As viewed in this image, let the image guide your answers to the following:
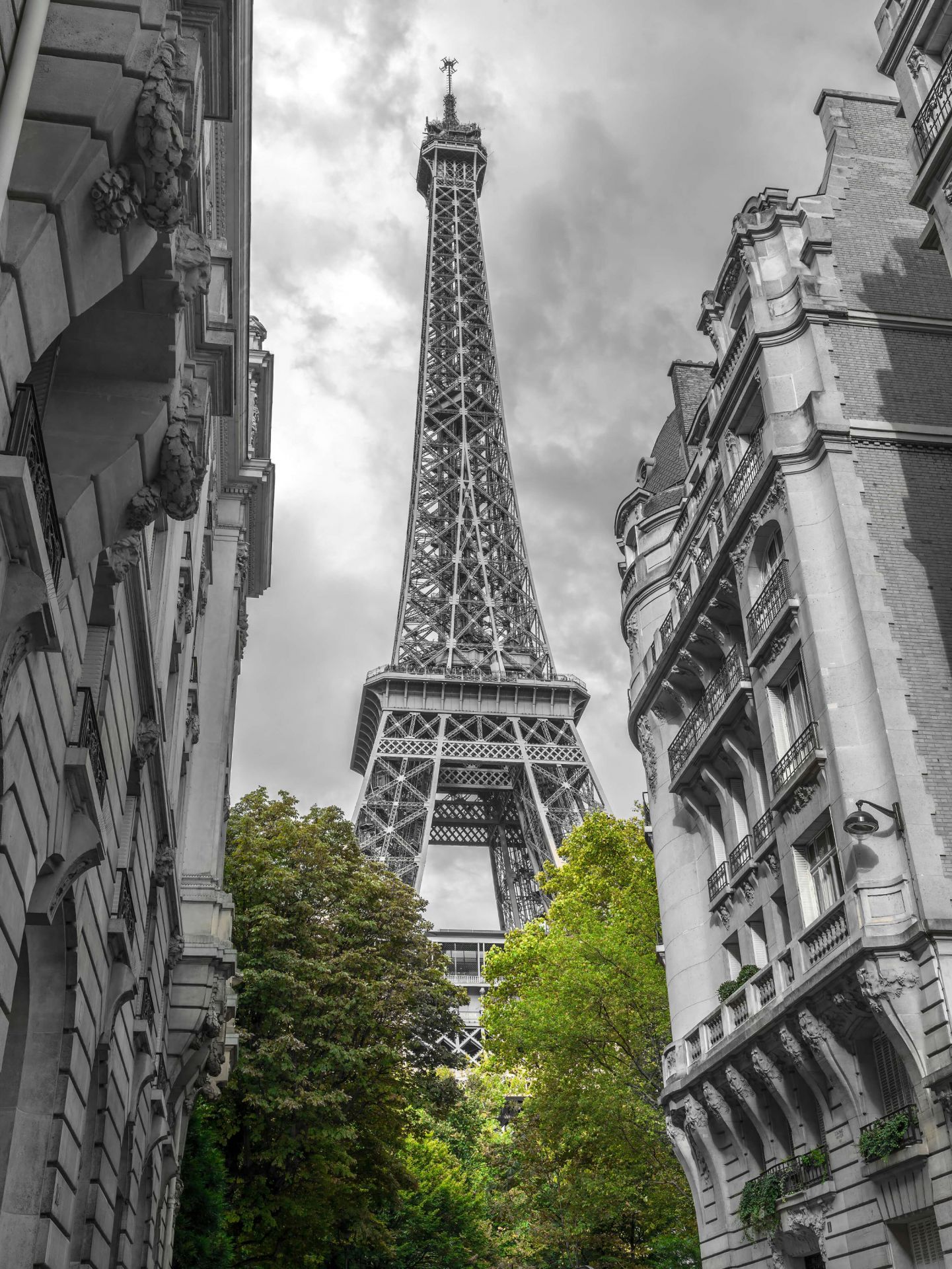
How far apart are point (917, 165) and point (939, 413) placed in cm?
563

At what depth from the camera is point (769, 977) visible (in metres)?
23.3

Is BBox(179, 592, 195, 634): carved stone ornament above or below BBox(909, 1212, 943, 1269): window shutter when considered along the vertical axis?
above

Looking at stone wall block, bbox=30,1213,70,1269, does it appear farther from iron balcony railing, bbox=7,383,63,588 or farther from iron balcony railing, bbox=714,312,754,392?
iron balcony railing, bbox=714,312,754,392

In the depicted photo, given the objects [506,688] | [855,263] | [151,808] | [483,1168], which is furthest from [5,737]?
[506,688]

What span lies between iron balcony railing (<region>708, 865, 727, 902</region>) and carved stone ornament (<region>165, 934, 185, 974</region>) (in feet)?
39.9

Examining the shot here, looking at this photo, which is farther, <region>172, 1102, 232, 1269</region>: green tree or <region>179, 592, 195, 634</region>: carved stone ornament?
<region>172, 1102, 232, 1269</region>: green tree

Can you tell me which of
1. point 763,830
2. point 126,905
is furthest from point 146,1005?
point 763,830

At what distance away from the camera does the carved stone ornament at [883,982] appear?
18.3 metres

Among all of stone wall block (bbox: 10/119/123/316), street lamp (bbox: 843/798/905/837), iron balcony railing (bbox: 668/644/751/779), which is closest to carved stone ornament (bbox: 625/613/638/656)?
iron balcony railing (bbox: 668/644/751/779)

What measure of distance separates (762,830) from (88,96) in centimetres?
2052

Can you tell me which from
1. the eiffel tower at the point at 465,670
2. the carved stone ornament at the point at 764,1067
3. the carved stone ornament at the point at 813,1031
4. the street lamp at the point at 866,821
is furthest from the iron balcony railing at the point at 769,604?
the eiffel tower at the point at 465,670

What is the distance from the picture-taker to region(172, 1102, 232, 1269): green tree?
27.5 meters

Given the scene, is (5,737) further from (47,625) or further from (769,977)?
(769,977)

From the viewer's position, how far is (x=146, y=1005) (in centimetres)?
1878
